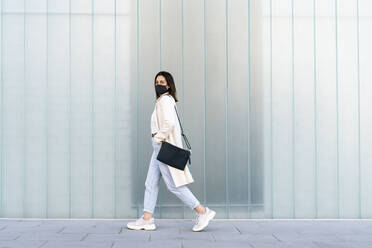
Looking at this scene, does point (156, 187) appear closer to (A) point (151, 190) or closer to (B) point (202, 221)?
(A) point (151, 190)

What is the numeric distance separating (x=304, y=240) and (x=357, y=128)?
2343 mm

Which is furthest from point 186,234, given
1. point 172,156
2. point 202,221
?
point 172,156

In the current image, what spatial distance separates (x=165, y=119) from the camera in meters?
6.02

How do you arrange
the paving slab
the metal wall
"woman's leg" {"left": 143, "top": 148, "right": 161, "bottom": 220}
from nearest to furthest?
1. the paving slab
2. "woman's leg" {"left": 143, "top": 148, "right": 161, "bottom": 220}
3. the metal wall

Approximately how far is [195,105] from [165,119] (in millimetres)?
1257

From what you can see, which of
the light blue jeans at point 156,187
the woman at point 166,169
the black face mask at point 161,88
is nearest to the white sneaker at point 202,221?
the woman at point 166,169

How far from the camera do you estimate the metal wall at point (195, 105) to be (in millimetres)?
7141

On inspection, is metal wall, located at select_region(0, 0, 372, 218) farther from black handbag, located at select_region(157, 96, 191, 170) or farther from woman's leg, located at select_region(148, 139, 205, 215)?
black handbag, located at select_region(157, 96, 191, 170)

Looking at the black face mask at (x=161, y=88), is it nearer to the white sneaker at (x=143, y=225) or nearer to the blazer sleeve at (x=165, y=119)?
the blazer sleeve at (x=165, y=119)

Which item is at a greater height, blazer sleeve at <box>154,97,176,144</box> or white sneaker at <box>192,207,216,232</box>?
blazer sleeve at <box>154,97,176,144</box>

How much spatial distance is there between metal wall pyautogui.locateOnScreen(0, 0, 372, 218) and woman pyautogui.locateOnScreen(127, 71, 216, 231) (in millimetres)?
869

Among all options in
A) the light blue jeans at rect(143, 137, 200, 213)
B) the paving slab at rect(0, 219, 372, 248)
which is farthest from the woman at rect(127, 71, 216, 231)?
the paving slab at rect(0, 219, 372, 248)

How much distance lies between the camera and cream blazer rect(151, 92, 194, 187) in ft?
19.8

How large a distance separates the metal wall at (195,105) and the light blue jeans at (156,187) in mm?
850
